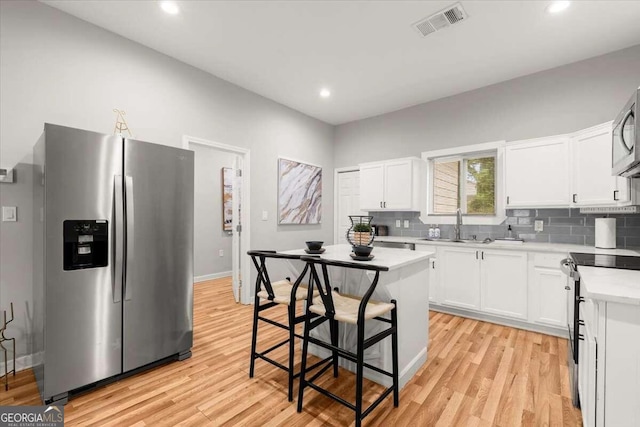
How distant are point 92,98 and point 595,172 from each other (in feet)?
16.0

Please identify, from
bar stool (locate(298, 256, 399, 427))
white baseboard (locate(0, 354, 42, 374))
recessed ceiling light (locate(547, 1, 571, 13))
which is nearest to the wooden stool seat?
bar stool (locate(298, 256, 399, 427))

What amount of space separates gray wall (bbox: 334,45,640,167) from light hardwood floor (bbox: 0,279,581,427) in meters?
2.51

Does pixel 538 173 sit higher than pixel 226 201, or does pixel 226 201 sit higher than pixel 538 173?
pixel 538 173

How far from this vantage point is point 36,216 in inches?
86.8

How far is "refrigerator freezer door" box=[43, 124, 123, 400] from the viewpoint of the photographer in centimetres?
188

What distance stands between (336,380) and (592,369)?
1523 millimetres

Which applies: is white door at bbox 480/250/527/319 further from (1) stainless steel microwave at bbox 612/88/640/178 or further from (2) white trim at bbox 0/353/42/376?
(2) white trim at bbox 0/353/42/376

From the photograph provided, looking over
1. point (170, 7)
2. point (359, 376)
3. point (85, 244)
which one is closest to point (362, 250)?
point (359, 376)

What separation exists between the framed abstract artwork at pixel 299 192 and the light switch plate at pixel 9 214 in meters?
2.88

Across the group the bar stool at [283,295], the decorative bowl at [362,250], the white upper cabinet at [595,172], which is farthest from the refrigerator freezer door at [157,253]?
the white upper cabinet at [595,172]

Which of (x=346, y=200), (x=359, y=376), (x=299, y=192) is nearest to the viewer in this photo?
(x=359, y=376)

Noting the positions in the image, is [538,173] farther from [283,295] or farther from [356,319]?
[283,295]

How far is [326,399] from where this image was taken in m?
1.99

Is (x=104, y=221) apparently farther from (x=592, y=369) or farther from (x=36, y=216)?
(x=592, y=369)
